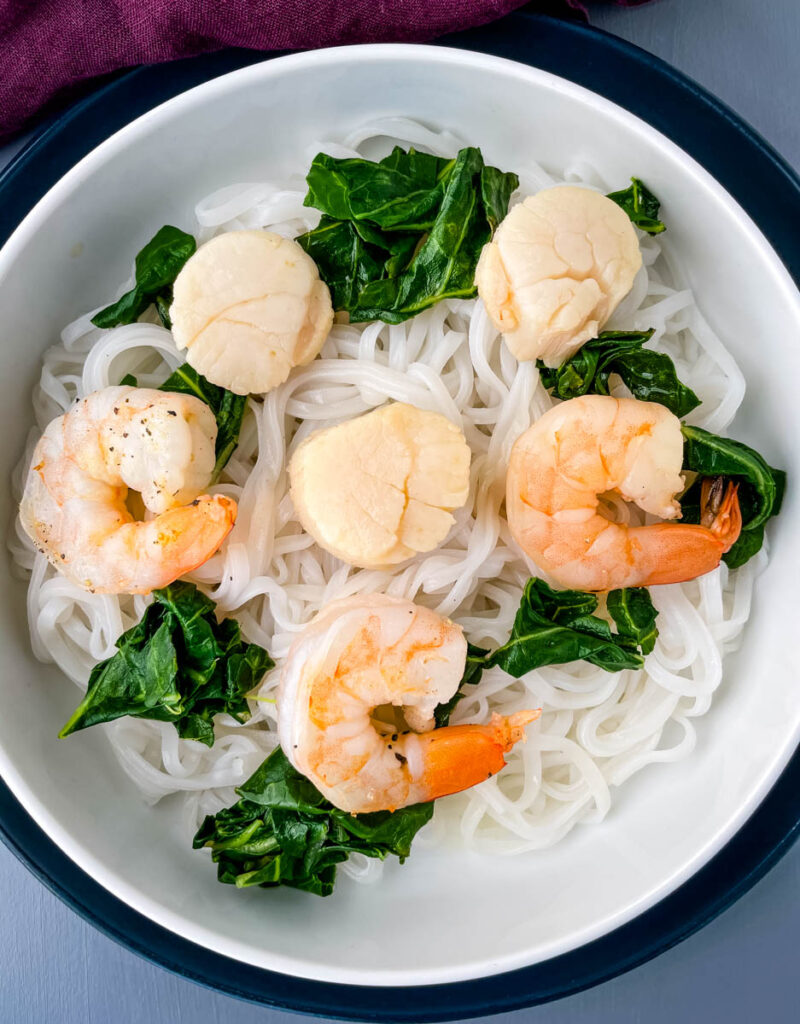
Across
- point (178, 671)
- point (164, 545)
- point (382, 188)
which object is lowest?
point (178, 671)

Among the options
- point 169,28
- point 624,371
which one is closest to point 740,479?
point 624,371

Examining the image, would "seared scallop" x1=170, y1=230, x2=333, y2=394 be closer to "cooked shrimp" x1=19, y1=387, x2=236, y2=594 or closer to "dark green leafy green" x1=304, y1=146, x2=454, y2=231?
"cooked shrimp" x1=19, y1=387, x2=236, y2=594

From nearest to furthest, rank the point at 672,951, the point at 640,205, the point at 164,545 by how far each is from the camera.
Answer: the point at 164,545, the point at 640,205, the point at 672,951

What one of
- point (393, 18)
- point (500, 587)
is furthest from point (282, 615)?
point (393, 18)

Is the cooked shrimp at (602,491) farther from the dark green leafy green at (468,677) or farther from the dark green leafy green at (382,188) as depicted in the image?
the dark green leafy green at (382,188)

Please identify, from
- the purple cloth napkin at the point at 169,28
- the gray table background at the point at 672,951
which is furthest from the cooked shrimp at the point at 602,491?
the gray table background at the point at 672,951

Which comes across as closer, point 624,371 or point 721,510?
point 721,510

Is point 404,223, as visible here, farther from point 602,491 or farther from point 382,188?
point 602,491

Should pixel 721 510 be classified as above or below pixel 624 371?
below

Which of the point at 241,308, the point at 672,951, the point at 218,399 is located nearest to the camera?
the point at 241,308
